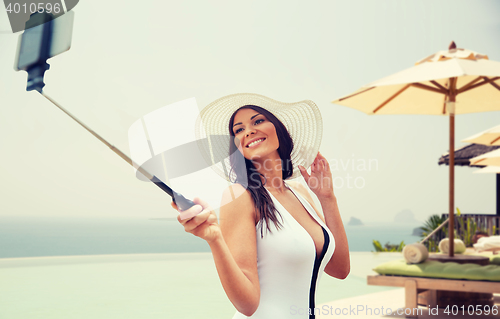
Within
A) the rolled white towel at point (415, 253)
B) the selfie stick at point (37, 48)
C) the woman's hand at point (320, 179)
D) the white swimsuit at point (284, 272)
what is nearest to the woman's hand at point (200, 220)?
the selfie stick at point (37, 48)

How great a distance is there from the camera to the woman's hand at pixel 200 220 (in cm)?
81

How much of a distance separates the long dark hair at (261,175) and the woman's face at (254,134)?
29 mm

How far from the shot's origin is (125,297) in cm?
735

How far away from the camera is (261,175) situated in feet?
5.33

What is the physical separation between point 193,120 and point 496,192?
1299 centimetres

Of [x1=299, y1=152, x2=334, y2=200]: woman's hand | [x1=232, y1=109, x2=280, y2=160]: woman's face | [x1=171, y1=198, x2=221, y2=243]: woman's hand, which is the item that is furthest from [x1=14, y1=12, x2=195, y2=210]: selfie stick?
[x1=299, y1=152, x2=334, y2=200]: woman's hand

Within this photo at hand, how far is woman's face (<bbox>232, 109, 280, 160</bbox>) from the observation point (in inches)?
62.6

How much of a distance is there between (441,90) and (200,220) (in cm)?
459

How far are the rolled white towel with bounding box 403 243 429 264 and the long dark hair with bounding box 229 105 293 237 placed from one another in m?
2.98

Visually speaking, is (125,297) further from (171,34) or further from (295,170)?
(171,34)

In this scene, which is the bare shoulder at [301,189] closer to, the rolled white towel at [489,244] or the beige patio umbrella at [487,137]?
the beige patio umbrella at [487,137]

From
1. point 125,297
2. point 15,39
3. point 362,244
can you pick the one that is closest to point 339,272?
point 15,39

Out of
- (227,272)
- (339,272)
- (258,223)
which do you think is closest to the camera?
(227,272)

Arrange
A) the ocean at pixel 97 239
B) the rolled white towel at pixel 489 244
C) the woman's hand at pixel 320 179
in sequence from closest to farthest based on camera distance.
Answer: the woman's hand at pixel 320 179 < the rolled white towel at pixel 489 244 < the ocean at pixel 97 239
